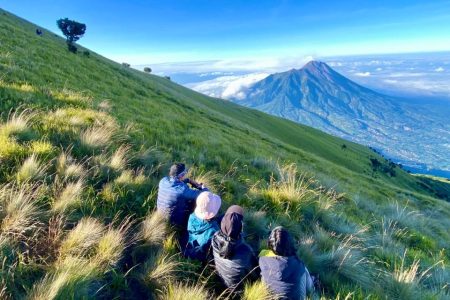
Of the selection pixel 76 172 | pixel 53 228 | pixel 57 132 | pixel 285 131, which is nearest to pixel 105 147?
pixel 57 132

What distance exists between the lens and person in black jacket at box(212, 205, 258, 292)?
5.68 metres

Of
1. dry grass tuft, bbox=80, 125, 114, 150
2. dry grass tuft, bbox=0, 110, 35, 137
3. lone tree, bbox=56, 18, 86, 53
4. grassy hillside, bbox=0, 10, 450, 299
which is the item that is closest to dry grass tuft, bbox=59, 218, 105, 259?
grassy hillside, bbox=0, 10, 450, 299

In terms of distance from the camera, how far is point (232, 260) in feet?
18.9

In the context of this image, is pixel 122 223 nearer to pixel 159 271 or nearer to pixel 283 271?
pixel 159 271

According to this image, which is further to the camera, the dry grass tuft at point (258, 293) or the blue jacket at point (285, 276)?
the blue jacket at point (285, 276)

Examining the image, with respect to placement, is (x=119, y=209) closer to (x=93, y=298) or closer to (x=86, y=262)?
(x=86, y=262)

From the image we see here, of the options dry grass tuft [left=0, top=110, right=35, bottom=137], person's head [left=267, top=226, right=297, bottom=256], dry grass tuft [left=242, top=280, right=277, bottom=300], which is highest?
dry grass tuft [left=0, top=110, right=35, bottom=137]

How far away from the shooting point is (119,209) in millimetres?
6688

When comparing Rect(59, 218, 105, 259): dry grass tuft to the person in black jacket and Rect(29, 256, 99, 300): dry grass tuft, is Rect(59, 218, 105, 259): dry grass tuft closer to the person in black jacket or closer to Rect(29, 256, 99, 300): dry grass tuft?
Rect(29, 256, 99, 300): dry grass tuft

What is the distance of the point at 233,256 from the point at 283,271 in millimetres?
888

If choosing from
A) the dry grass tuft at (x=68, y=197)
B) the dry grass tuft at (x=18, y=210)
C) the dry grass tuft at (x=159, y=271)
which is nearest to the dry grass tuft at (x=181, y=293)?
the dry grass tuft at (x=159, y=271)

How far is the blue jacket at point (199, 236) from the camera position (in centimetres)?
623

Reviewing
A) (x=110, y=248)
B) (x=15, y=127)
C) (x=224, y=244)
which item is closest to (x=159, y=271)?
(x=110, y=248)

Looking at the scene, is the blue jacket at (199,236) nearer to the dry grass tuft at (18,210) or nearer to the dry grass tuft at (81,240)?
the dry grass tuft at (81,240)
